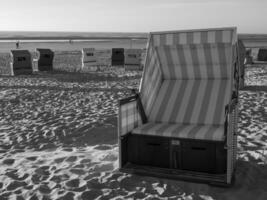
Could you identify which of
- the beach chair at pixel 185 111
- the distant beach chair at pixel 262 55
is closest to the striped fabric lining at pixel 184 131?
the beach chair at pixel 185 111

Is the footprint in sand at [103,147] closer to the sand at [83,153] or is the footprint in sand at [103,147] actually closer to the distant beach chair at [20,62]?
the sand at [83,153]

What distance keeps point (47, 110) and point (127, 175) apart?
435 centimetres

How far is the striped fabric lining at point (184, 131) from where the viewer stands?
4137mm

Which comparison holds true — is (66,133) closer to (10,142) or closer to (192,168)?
(10,142)

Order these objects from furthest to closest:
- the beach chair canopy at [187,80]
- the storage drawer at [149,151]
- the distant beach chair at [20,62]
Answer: the distant beach chair at [20,62] → the beach chair canopy at [187,80] → the storage drawer at [149,151]

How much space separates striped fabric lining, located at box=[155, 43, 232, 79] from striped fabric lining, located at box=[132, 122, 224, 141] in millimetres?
876

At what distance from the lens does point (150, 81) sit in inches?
203

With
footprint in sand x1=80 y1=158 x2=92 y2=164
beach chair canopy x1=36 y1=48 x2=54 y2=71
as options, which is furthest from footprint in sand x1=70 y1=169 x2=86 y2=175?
beach chair canopy x1=36 y1=48 x2=54 y2=71

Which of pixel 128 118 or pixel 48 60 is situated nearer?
pixel 128 118

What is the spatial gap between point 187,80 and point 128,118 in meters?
1.23

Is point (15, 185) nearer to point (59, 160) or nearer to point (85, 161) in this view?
point (59, 160)

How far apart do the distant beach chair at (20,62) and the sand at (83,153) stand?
18.1 ft

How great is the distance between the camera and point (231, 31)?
4.53m

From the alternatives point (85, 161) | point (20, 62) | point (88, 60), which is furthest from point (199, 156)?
point (88, 60)
